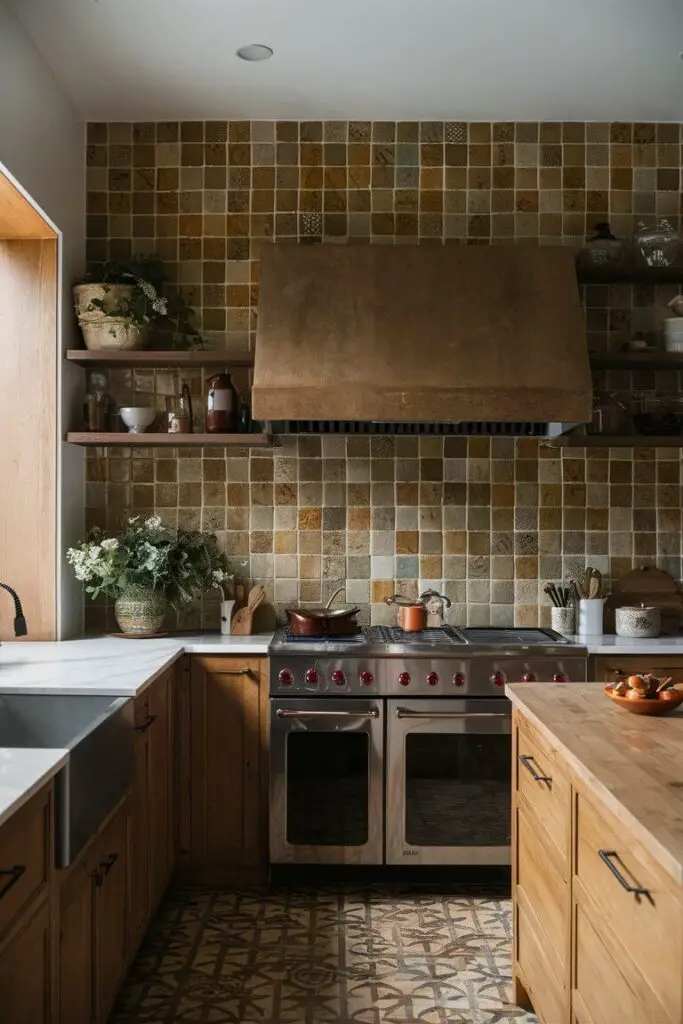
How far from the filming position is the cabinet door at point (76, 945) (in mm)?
2154

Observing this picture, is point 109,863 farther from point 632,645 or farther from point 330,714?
point 632,645

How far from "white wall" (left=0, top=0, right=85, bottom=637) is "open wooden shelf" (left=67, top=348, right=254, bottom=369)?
0.27ft

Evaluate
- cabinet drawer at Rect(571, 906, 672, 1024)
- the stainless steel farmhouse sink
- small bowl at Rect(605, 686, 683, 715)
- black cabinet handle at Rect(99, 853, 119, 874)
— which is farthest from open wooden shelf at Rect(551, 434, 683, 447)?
black cabinet handle at Rect(99, 853, 119, 874)

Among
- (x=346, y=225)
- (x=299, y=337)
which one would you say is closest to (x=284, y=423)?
(x=299, y=337)

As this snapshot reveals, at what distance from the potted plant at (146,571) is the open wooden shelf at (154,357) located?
2.15ft

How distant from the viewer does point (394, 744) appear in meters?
3.70

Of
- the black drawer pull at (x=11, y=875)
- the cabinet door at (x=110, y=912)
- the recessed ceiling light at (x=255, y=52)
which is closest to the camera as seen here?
the black drawer pull at (x=11, y=875)

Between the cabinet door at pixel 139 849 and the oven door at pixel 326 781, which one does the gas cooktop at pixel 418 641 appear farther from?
the cabinet door at pixel 139 849

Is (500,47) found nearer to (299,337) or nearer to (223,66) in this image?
(223,66)

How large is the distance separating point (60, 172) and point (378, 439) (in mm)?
1683

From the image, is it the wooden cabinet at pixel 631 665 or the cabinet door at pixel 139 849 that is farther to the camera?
the wooden cabinet at pixel 631 665

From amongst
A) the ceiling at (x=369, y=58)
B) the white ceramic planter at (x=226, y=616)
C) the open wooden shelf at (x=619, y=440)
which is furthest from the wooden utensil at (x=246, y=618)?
the ceiling at (x=369, y=58)

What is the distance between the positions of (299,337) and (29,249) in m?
1.13

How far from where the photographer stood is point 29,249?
3869mm
